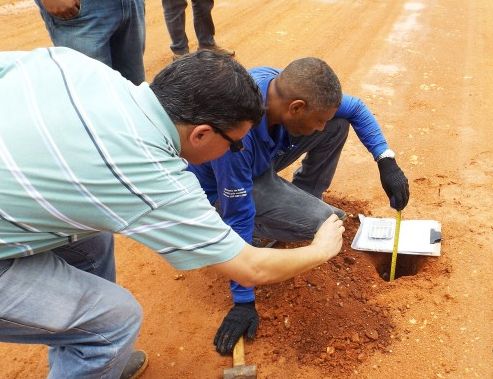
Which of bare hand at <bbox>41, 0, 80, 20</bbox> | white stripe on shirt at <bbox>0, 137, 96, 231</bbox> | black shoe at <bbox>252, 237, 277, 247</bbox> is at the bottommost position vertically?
black shoe at <bbox>252, 237, 277, 247</bbox>

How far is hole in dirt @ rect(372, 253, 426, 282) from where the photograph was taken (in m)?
3.07

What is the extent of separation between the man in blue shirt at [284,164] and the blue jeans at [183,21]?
3250mm

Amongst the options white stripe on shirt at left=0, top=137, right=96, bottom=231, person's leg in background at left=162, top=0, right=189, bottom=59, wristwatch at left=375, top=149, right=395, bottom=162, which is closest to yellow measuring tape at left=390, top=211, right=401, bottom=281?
wristwatch at left=375, top=149, right=395, bottom=162

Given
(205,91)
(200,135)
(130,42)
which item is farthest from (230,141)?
(130,42)

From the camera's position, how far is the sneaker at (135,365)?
7.89 feet

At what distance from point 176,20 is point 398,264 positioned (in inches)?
156

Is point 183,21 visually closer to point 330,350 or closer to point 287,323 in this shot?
point 287,323

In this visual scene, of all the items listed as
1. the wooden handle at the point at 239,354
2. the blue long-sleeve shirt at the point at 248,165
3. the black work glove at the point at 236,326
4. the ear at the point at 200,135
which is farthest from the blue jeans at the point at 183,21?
the ear at the point at 200,135

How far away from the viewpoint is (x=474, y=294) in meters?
2.73

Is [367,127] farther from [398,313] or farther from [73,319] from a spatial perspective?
[73,319]

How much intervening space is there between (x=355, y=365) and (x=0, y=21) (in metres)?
7.02

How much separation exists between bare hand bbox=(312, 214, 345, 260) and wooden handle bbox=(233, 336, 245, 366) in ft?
2.37

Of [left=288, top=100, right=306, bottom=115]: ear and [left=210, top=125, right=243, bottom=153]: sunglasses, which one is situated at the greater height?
[left=210, top=125, right=243, bottom=153]: sunglasses

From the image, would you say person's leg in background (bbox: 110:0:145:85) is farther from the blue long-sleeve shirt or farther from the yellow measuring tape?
the yellow measuring tape
